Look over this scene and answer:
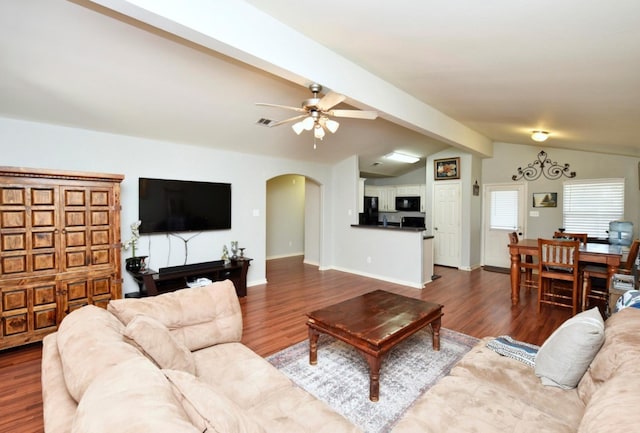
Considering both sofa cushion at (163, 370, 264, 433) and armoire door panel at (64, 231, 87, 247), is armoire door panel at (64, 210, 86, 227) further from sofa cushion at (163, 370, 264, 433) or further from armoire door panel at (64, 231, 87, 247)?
sofa cushion at (163, 370, 264, 433)

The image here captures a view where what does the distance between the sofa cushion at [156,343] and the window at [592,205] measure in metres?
7.31

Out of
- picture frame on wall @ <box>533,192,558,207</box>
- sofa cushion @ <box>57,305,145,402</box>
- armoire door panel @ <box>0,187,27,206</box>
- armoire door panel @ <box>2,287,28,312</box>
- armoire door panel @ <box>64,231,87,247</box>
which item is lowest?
armoire door panel @ <box>2,287,28,312</box>

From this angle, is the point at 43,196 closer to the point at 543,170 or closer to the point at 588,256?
the point at 588,256

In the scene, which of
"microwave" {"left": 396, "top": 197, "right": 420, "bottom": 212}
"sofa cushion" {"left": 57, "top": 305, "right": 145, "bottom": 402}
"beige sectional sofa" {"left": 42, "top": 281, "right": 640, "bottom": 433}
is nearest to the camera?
"beige sectional sofa" {"left": 42, "top": 281, "right": 640, "bottom": 433}

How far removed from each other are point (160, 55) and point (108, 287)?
2.55 meters

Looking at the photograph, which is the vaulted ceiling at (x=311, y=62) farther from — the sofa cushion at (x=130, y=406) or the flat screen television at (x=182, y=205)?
the sofa cushion at (x=130, y=406)

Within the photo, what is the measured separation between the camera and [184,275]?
4.27 metres

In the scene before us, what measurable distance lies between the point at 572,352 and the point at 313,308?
3088mm

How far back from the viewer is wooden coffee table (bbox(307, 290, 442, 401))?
2.27m

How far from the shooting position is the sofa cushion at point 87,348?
1113 mm

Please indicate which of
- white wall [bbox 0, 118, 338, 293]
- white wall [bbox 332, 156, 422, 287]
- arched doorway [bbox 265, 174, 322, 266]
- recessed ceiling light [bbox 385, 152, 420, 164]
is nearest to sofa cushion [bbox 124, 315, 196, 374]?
white wall [bbox 0, 118, 338, 293]

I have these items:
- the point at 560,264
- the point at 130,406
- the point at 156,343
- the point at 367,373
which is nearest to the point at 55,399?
the point at 156,343

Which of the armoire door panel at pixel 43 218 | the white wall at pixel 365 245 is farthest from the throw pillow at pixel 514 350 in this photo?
the armoire door panel at pixel 43 218

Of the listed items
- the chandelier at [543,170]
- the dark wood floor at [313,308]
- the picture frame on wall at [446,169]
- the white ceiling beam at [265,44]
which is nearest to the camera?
the white ceiling beam at [265,44]
